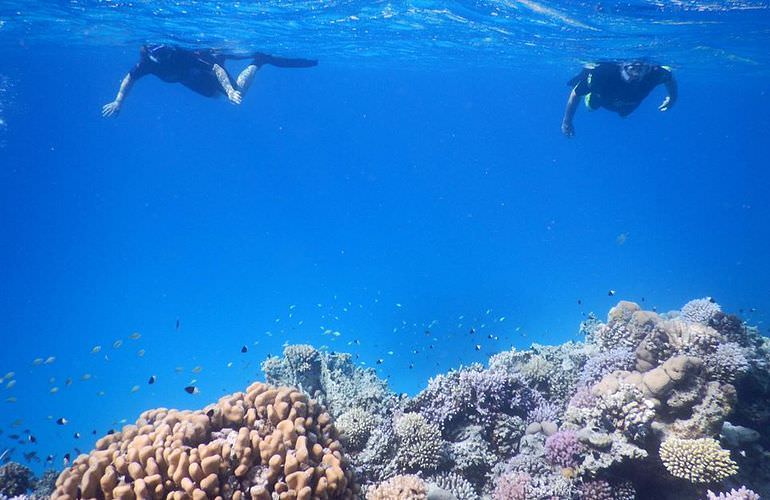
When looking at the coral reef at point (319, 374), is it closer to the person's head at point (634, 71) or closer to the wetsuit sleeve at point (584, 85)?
the wetsuit sleeve at point (584, 85)

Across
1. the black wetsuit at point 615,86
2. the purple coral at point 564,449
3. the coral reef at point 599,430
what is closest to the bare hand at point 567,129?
the black wetsuit at point 615,86

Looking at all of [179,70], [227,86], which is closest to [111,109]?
[179,70]

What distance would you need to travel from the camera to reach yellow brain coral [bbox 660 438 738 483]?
541 cm

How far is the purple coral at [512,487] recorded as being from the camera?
5691 mm

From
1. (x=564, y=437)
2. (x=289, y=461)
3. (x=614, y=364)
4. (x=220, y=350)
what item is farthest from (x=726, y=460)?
(x=220, y=350)

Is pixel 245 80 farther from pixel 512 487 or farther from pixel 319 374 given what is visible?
pixel 512 487

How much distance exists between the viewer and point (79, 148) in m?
127

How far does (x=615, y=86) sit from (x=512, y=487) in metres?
14.7

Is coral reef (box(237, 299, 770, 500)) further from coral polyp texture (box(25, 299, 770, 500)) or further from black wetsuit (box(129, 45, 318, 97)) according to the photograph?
black wetsuit (box(129, 45, 318, 97))

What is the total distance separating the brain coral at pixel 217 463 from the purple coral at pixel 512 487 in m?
2.40

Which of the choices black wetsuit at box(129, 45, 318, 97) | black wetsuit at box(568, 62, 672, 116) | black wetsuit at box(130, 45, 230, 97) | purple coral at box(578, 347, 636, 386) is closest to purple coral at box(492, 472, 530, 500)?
purple coral at box(578, 347, 636, 386)

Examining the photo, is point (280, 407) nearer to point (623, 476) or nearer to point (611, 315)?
point (623, 476)

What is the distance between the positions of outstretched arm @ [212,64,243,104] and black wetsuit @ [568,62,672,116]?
10657 millimetres

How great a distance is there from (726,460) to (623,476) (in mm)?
1159
